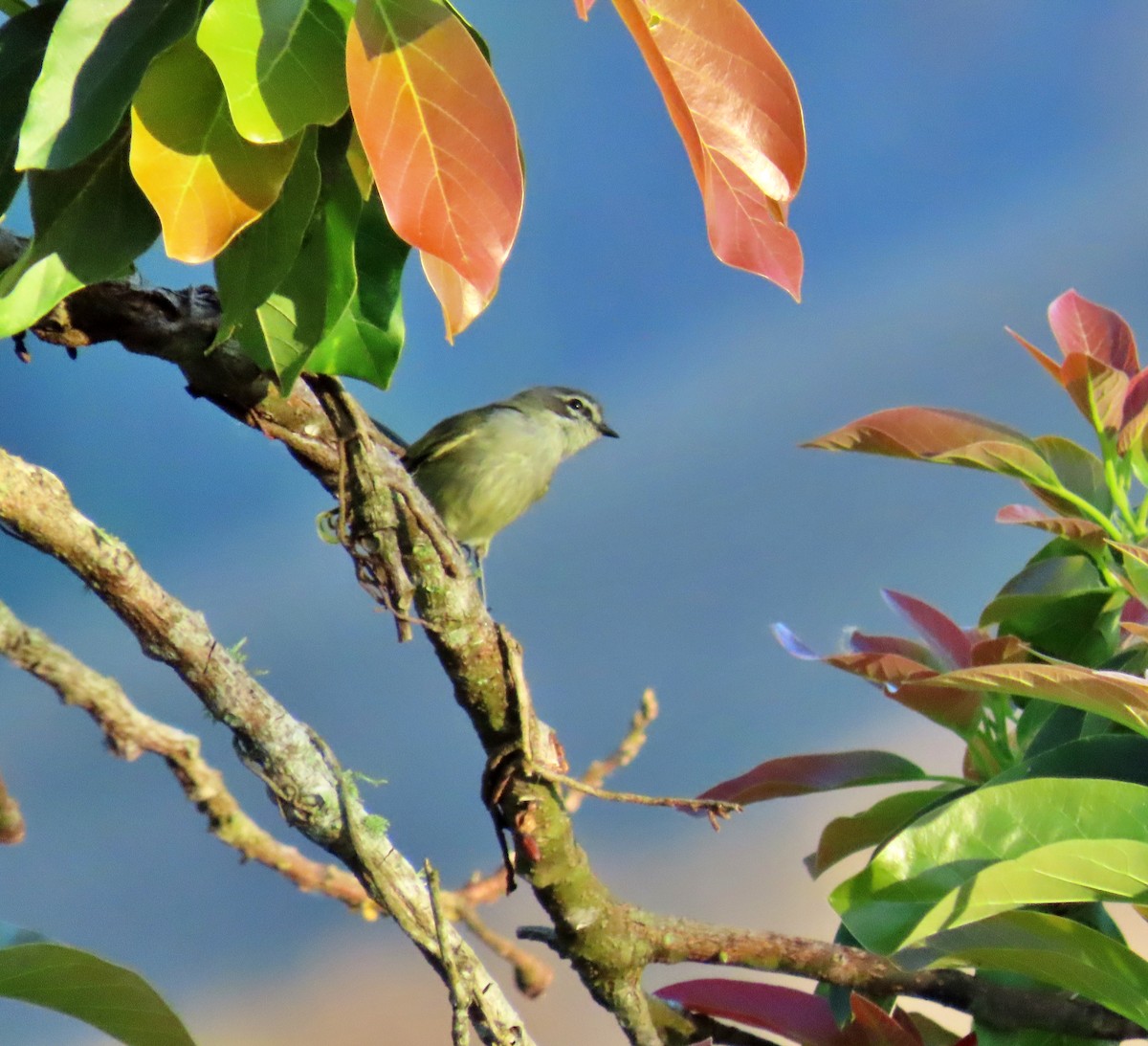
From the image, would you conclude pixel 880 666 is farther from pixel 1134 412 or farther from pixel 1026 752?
pixel 1134 412

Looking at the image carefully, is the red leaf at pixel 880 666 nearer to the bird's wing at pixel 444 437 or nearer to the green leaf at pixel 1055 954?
the green leaf at pixel 1055 954

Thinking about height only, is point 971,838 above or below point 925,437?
below

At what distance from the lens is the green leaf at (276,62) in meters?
0.50

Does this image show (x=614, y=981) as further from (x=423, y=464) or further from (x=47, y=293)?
(x=423, y=464)

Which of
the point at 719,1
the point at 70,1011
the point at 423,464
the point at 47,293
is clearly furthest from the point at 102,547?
the point at 423,464

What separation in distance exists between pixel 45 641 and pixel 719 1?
585mm

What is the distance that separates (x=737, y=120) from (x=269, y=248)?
0.24m

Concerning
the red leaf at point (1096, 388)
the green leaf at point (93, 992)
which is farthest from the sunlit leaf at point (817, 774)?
the green leaf at point (93, 992)

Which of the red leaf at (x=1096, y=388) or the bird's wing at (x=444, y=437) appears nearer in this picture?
the red leaf at (x=1096, y=388)

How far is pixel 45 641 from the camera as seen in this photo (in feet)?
2.61

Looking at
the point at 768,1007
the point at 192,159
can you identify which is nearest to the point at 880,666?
the point at 768,1007

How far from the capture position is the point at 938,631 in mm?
1050

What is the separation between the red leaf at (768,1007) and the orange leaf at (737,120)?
1.98 feet

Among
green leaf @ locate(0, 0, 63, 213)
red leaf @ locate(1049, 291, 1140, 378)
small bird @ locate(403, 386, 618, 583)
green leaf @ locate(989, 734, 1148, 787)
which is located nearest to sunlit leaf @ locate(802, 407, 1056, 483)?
red leaf @ locate(1049, 291, 1140, 378)
